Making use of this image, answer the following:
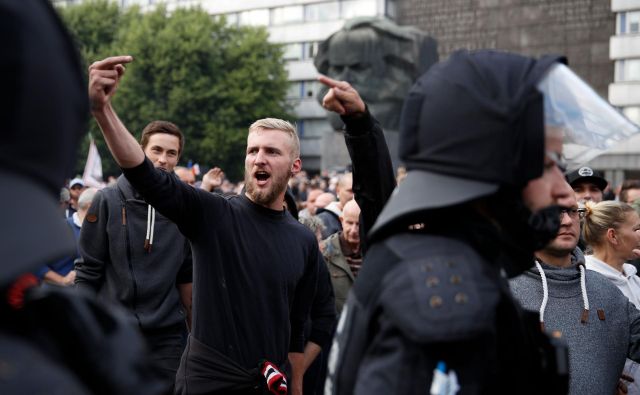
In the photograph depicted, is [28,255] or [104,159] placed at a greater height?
[28,255]

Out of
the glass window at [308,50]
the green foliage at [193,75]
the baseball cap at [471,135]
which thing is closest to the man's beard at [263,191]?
the baseball cap at [471,135]

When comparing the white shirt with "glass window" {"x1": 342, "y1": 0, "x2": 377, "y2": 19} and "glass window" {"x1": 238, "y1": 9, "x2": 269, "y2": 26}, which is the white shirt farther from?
"glass window" {"x1": 238, "y1": 9, "x2": 269, "y2": 26}

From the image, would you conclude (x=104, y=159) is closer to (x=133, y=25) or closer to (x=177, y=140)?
(x=133, y=25)

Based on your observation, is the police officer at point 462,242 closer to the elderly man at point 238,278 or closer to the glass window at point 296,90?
the elderly man at point 238,278

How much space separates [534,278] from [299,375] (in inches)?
57.3

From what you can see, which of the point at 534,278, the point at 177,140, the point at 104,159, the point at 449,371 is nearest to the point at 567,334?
the point at 534,278

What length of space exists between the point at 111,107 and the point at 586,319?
99.5 inches

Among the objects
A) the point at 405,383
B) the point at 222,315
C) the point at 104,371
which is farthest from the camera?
Result: the point at 222,315

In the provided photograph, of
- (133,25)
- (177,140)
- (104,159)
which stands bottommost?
(104,159)

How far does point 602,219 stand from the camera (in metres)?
5.36

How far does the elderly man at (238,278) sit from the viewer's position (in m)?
3.81

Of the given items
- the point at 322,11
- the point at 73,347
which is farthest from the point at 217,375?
the point at 322,11

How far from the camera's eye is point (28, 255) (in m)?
1.06

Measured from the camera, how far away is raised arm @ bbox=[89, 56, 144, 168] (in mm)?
2918
